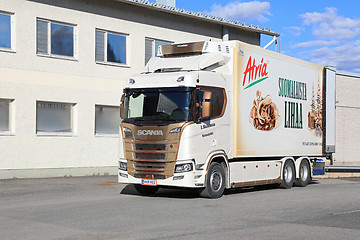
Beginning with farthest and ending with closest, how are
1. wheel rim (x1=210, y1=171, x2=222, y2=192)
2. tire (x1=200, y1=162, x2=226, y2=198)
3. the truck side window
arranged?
wheel rim (x1=210, y1=171, x2=222, y2=192)
tire (x1=200, y1=162, x2=226, y2=198)
the truck side window

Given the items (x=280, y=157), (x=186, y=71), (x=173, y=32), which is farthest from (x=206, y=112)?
(x=173, y=32)

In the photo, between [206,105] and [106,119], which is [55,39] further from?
[206,105]

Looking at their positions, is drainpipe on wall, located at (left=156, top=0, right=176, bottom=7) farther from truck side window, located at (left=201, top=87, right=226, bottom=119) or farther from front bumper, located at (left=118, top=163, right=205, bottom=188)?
front bumper, located at (left=118, top=163, right=205, bottom=188)

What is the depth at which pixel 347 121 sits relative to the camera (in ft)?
112

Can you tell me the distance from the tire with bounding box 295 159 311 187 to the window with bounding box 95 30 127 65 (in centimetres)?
972

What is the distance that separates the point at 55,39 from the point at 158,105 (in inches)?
378

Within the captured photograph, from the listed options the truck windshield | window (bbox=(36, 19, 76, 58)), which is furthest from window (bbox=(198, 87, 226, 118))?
window (bbox=(36, 19, 76, 58))

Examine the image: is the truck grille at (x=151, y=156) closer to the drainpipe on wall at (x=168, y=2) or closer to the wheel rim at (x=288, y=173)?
the wheel rim at (x=288, y=173)

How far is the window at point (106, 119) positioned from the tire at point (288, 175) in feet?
29.5

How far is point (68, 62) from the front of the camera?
2228 centimetres

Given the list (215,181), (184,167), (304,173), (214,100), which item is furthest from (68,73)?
(184,167)

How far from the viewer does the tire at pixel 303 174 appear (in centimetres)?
1845

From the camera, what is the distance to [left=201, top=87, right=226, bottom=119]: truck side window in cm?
1378

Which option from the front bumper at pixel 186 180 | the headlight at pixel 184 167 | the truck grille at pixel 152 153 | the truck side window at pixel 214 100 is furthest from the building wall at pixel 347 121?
the truck grille at pixel 152 153
